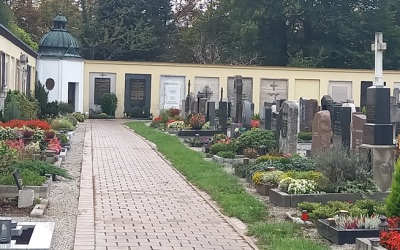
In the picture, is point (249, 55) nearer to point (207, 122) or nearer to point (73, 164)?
point (207, 122)

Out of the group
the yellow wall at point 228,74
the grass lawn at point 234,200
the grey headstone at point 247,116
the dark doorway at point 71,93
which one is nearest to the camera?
the grass lawn at point 234,200

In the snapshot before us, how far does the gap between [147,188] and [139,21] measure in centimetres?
3877

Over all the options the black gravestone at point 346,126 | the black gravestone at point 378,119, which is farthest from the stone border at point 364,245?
the black gravestone at point 346,126

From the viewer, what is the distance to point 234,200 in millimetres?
9891

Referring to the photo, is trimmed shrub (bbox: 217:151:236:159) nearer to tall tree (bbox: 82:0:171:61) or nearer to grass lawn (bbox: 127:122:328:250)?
grass lawn (bbox: 127:122:328:250)

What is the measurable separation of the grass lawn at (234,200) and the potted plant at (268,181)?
31 centimetres

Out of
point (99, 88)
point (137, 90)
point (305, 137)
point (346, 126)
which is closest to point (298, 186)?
point (346, 126)

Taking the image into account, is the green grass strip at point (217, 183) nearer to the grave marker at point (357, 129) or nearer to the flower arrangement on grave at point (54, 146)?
the flower arrangement on grave at point (54, 146)

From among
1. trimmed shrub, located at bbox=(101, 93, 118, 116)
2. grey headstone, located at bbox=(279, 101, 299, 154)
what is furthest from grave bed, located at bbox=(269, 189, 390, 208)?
trimmed shrub, located at bbox=(101, 93, 118, 116)

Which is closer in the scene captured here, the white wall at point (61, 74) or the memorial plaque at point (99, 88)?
the white wall at point (61, 74)

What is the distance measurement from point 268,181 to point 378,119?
2626mm

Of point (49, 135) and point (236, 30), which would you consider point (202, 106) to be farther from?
point (236, 30)

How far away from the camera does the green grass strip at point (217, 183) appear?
9.03 meters

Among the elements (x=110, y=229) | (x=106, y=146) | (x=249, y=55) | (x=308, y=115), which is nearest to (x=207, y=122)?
(x=308, y=115)
